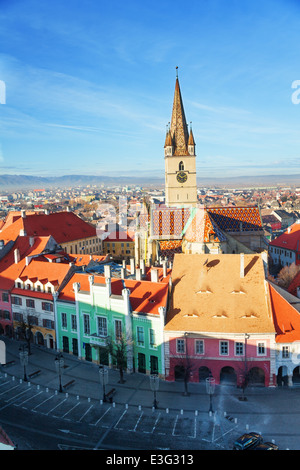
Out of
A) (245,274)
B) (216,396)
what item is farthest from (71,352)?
(245,274)

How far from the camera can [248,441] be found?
24.3 meters

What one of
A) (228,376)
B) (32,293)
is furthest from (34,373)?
(228,376)

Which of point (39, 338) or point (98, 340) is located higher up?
point (98, 340)

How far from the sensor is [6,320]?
47.0 meters

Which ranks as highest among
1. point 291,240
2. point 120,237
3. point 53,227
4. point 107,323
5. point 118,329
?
point 53,227

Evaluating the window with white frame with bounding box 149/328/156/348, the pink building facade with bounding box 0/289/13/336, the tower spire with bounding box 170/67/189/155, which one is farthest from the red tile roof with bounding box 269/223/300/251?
the pink building facade with bounding box 0/289/13/336

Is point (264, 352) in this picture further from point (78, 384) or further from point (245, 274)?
point (78, 384)

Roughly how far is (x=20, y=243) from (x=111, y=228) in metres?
40.1

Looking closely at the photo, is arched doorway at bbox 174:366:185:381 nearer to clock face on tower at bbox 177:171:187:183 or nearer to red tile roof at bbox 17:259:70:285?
red tile roof at bbox 17:259:70:285

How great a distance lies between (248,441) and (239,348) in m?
9.41

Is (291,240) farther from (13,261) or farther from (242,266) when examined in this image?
(13,261)

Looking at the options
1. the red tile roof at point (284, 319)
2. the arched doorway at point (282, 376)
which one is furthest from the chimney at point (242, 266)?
the arched doorway at point (282, 376)

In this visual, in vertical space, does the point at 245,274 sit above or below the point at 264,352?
above

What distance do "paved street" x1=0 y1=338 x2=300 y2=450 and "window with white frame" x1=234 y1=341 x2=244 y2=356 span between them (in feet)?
9.38
